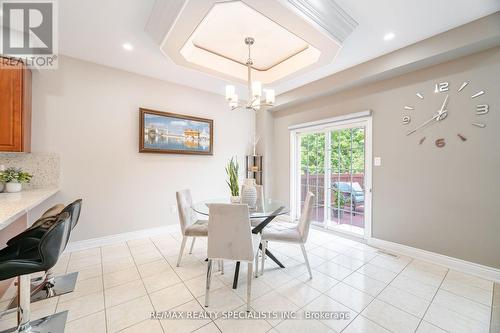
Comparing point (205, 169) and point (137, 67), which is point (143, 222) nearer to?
point (205, 169)

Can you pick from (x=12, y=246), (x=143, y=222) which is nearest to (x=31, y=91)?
(x=12, y=246)

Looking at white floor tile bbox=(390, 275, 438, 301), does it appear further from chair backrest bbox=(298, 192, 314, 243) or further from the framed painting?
the framed painting

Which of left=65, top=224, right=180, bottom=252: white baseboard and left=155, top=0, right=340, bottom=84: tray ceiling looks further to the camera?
left=65, top=224, right=180, bottom=252: white baseboard

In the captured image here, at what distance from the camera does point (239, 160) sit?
4.61 m

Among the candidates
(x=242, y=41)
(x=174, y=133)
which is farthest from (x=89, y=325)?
(x=242, y=41)

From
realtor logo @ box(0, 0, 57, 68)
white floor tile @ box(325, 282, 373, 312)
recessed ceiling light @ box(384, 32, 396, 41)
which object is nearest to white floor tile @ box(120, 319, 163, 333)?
white floor tile @ box(325, 282, 373, 312)

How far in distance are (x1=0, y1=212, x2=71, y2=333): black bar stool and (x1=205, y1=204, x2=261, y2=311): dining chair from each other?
40.0 inches

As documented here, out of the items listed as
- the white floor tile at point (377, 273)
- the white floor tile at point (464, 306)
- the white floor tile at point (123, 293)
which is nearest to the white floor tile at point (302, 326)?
the white floor tile at point (377, 273)

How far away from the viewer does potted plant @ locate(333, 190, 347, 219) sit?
3661 millimetres

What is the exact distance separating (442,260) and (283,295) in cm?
212

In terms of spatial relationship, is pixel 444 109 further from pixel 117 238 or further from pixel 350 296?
pixel 117 238

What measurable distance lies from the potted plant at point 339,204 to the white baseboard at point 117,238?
2904mm

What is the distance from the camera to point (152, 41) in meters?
2.52

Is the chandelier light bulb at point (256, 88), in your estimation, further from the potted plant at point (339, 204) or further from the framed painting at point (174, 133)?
the potted plant at point (339, 204)
